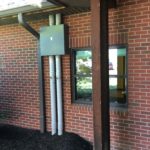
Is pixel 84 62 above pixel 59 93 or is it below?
above

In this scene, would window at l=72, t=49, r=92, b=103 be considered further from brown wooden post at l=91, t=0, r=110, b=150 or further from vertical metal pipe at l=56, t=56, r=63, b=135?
brown wooden post at l=91, t=0, r=110, b=150

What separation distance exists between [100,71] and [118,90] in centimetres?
113

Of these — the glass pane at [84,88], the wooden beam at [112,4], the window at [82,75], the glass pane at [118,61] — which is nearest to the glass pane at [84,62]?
the window at [82,75]

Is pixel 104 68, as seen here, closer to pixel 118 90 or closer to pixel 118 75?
pixel 118 75

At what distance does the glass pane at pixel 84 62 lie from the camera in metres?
6.48

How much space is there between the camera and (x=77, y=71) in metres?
6.70

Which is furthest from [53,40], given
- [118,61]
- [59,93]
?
[118,61]

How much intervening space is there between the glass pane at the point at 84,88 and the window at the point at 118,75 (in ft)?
1.84

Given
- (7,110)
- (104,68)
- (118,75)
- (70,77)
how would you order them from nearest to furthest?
(104,68) < (118,75) < (70,77) < (7,110)

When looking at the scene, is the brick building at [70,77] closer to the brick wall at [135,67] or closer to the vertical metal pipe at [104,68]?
the brick wall at [135,67]

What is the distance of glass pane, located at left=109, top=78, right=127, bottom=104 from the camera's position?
5.94m

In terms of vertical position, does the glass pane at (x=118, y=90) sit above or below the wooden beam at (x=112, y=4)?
below

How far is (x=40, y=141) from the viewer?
665cm

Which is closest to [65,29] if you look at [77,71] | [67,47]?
[67,47]
